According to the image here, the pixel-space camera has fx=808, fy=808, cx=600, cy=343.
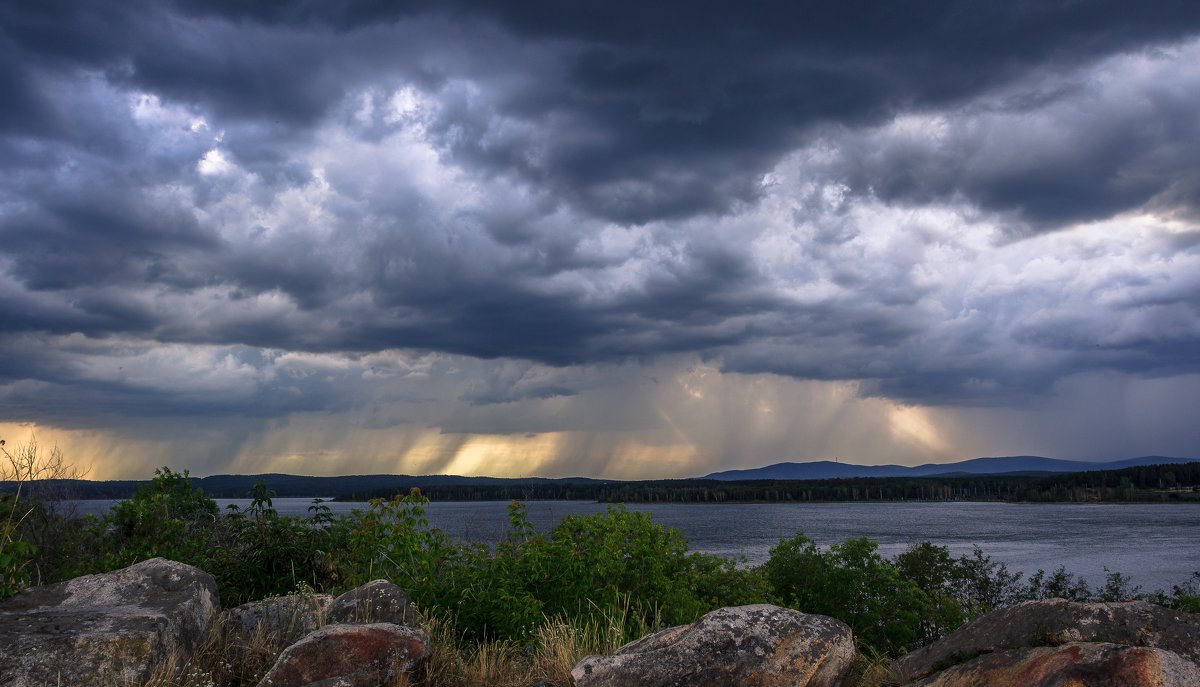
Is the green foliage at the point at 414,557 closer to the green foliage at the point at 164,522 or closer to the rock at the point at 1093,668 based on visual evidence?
the green foliage at the point at 164,522

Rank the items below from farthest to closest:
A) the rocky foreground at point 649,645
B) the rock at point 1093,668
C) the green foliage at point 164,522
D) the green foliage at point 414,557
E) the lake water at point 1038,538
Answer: the lake water at point 1038,538
the green foliage at point 164,522
the green foliage at point 414,557
the rocky foreground at point 649,645
the rock at point 1093,668

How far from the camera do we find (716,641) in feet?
21.4

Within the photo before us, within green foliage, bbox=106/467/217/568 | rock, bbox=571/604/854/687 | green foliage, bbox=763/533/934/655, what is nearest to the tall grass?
rock, bbox=571/604/854/687

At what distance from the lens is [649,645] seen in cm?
680

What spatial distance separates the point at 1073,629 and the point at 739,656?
2.36 m

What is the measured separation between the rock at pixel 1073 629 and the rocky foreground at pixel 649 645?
10 millimetres

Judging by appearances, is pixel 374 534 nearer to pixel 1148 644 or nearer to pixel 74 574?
pixel 74 574

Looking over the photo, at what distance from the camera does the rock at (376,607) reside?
8992 mm

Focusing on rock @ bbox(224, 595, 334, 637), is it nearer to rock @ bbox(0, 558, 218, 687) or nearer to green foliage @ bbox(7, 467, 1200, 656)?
rock @ bbox(0, 558, 218, 687)

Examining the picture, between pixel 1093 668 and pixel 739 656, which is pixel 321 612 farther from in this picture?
pixel 1093 668

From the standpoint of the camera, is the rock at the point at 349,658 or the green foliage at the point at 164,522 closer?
the rock at the point at 349,658

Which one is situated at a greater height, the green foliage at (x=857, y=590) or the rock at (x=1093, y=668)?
the rock at (x=1093, y=668)

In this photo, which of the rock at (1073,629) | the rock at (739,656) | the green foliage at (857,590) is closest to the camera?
the rock at (1073,629)

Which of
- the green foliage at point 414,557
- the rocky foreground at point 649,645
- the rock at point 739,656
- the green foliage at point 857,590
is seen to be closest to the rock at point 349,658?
the rocky foreground at point 649,645
